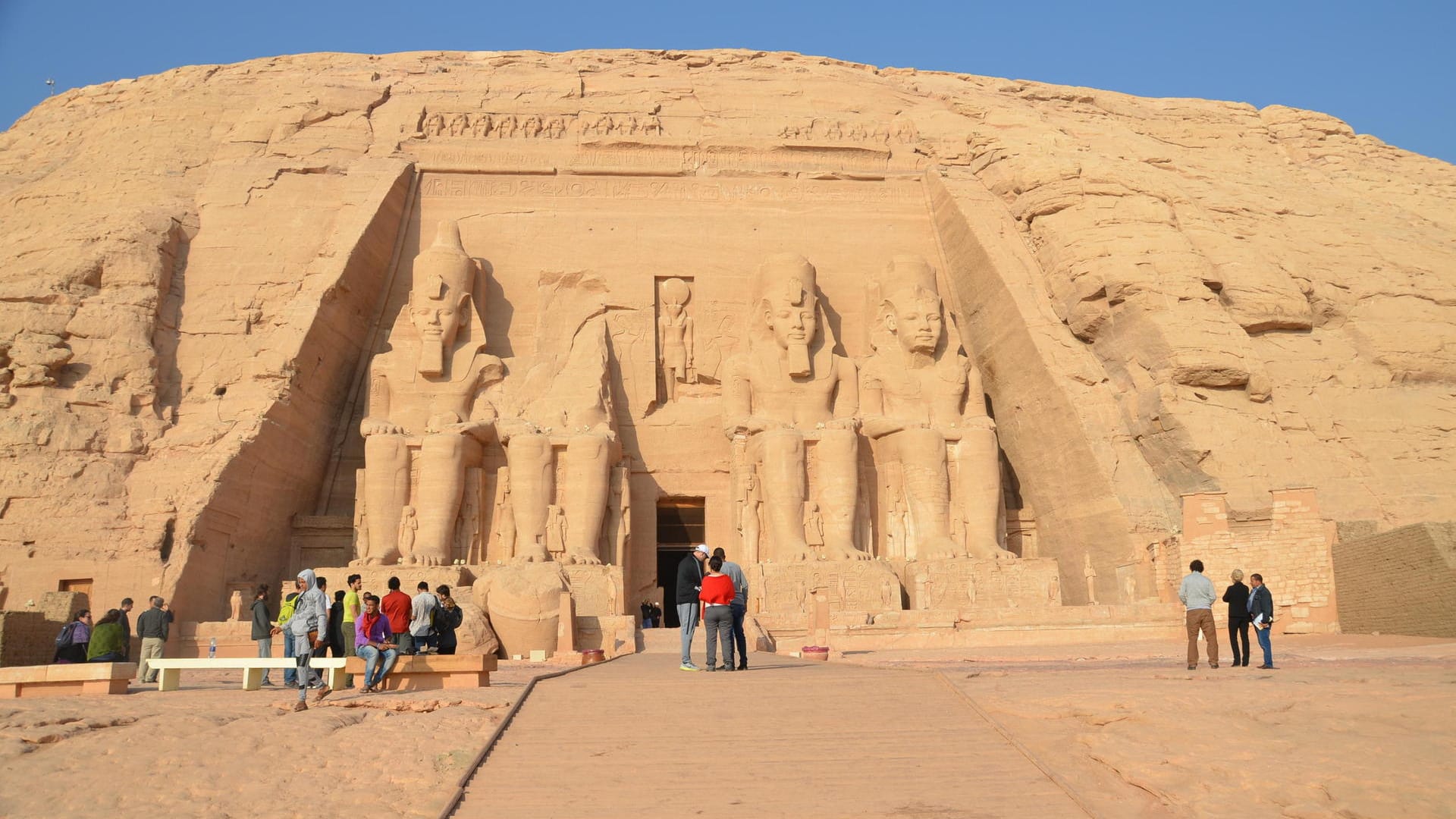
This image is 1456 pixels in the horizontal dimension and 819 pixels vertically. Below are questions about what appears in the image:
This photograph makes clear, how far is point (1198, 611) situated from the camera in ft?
24.8

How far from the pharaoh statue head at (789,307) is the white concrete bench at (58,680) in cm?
909

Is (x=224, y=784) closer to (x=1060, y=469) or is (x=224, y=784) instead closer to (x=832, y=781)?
(x=832, y=781)

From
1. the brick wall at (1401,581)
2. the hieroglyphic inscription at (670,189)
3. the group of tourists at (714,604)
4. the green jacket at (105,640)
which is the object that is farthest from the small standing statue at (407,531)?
the brick wall at (1401,581)

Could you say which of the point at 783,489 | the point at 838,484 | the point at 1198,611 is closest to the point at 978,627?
the point at 838,484

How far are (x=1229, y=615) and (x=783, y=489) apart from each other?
20.7 ft

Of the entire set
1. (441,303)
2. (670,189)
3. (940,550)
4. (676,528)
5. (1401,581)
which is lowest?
(1401,581)

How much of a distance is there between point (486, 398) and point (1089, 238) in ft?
23.9

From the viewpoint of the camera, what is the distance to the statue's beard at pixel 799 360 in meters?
14.3

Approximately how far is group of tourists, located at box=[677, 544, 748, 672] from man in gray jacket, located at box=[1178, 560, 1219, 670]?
2.73 metres

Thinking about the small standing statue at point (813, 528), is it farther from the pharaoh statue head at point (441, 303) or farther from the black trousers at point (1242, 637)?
the black trousers at point (1242, 637)

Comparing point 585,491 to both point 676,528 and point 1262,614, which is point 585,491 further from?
point 1262,614

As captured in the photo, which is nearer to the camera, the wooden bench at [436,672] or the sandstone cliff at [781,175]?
the wooden bench at [436,672]

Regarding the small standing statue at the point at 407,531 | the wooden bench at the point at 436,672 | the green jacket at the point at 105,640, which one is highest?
the small standing statue at the point at 407,531

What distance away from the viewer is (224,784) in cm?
456
